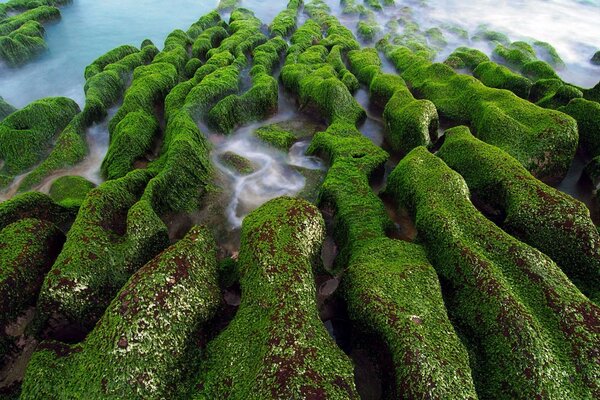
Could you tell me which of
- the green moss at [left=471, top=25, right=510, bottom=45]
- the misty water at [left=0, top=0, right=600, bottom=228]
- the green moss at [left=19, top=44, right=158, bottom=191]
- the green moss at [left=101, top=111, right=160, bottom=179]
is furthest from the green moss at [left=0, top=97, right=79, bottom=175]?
the green moss at [left=471, top=25, right=510, bottom=45]

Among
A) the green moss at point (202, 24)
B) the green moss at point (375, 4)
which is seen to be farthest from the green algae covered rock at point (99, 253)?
the green moss at point (375, 4)

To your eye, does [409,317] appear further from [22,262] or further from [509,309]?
[22,262]

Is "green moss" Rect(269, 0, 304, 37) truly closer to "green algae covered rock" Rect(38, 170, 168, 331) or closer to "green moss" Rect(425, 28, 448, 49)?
"green moss" Rect(425, 28, 448, 49)

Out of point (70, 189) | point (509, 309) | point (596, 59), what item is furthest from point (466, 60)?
point (70, 189)

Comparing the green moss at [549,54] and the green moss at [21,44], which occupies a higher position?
the green moss at [549,54]

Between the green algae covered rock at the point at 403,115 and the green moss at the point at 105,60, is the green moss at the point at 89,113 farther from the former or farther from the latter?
the green algae covered rock at the point at 403,115

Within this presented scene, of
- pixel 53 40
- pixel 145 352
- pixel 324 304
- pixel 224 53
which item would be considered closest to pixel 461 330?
pixel 324 304
